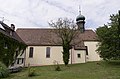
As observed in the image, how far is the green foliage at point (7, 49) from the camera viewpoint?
26.8 m

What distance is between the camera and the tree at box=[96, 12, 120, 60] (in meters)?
33.1

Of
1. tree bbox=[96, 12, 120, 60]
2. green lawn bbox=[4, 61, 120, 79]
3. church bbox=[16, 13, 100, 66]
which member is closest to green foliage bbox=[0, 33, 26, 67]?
green lawn bbox=[4, 61, 120, 79]

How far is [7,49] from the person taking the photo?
28.8m

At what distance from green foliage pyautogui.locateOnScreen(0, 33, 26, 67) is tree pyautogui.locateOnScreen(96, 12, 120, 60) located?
15.4 m

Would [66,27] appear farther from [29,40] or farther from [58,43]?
[29,40]

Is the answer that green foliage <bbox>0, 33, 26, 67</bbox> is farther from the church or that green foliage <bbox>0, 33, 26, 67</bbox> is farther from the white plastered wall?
the white plastered wall

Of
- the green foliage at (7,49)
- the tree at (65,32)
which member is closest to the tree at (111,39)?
the tree at (65,32)

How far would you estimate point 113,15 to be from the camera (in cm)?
3591

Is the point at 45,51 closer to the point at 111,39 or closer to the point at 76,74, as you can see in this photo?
the point at 111,39

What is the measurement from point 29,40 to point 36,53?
147 inches

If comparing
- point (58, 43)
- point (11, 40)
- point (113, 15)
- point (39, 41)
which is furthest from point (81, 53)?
point (11, 40)

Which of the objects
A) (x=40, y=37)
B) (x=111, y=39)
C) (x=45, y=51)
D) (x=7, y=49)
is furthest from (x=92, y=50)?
(x=7, y=49)

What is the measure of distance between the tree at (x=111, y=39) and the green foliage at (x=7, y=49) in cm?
1544

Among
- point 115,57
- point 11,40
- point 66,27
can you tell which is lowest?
point 115,57
